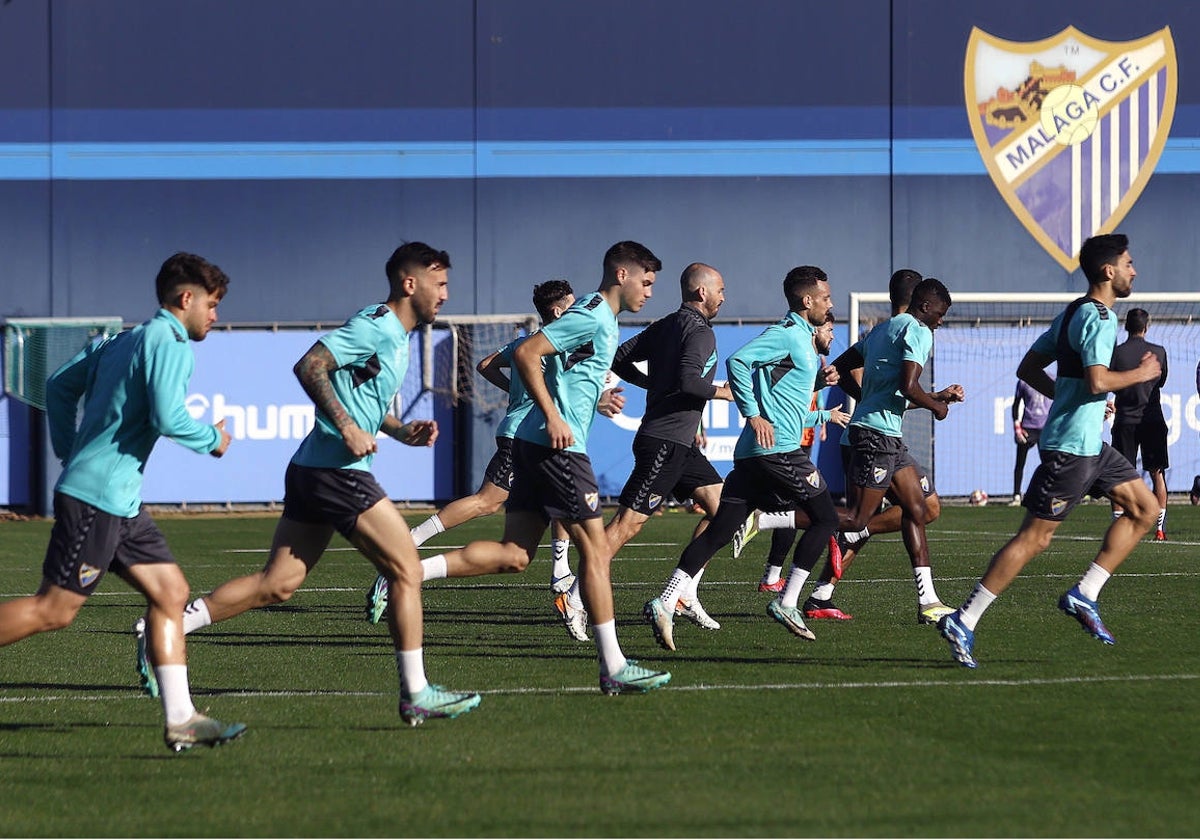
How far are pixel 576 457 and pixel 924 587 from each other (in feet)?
11.5

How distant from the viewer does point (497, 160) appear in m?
28.1

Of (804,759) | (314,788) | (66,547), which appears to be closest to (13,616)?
(66,547)

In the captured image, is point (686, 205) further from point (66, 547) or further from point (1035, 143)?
point (66, 547)

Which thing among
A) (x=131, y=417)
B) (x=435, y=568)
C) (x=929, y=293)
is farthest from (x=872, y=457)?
(x=131, y=417)

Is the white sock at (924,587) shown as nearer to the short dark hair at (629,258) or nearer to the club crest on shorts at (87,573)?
the short dark hair at (629,258)

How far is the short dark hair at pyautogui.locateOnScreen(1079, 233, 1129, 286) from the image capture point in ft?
28.9

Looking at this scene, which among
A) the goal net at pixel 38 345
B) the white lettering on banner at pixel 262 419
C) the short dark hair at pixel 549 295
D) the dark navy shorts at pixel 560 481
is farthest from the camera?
the goal net at pixel 38 345

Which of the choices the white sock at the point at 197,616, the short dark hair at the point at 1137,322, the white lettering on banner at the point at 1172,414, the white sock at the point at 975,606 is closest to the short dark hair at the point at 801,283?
the white sock at the point at 975,606

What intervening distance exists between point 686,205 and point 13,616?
2230 centimetres

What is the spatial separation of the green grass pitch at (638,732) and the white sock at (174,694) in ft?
0.56

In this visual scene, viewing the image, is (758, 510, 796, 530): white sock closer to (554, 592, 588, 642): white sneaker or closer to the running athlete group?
the running athlete group

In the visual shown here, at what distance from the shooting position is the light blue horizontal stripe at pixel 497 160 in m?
27.8

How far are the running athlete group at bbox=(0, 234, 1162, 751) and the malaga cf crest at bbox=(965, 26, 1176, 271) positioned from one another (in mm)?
17448

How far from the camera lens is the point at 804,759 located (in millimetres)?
6234
